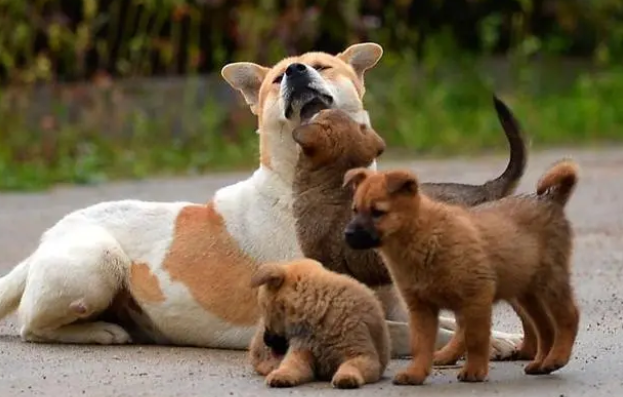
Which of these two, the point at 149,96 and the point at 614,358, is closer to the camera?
the point at 614,358

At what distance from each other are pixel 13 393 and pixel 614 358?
7.37ft

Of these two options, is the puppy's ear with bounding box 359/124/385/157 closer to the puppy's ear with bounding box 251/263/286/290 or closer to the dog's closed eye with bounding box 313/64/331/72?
the dog's closed eye with bounding box 313/64/331/72

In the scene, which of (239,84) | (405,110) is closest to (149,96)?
(405,110)

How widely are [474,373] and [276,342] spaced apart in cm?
74

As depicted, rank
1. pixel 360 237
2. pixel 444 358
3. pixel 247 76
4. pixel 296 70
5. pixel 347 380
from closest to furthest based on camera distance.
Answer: pixel 360 237 < pixel 347 380 < pixel 444 358 < pixel 296 70 < pixel 247 76

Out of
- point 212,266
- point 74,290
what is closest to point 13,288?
point 74,290

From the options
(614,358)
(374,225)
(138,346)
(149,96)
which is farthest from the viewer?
(149,96)

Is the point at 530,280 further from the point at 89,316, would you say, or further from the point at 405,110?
the point at 405,110

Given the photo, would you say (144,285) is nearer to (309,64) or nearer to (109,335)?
(109,335)

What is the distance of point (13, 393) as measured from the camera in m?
5.70

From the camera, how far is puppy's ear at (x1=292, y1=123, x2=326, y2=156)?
6234mm

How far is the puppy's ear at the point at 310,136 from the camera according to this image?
6.23 meters

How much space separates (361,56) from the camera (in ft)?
23.8

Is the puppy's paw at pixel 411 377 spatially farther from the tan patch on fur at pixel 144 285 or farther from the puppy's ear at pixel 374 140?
the tan patch on fur at pixel 144 285
